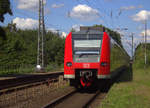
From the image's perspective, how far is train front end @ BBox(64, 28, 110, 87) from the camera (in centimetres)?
1280

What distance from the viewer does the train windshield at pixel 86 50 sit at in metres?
12.9

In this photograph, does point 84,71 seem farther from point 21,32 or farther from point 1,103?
point 21,32

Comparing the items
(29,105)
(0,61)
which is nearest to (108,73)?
(29,105)

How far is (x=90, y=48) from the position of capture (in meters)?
13.2

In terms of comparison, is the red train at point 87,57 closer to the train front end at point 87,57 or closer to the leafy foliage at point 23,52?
the train front end at point 87,57

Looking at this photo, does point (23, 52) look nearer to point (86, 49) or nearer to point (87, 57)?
point (86, 49)

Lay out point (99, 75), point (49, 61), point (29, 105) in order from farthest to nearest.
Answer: point (49, 61) → point (99, 75) → point (29, 105)

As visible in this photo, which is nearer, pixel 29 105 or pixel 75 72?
pixel 29 105

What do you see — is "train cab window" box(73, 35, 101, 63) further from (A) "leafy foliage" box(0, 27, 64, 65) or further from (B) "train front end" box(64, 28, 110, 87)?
(A) "leafy foliage" box(0, 27, 64, 65)

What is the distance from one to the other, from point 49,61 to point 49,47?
278 centimetres

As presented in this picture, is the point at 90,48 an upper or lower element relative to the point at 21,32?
lower

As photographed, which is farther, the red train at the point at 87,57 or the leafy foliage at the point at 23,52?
the leafy foliage at the point at 23,52

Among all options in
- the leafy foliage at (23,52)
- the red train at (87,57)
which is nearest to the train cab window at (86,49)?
the red train at (87,57)

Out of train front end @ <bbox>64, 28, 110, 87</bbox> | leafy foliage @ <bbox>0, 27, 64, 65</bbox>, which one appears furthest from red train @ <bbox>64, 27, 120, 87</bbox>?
leafy foliage @ <bbox>0, 27, 64, 65</bbox>
